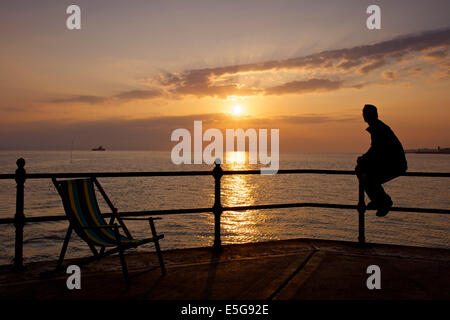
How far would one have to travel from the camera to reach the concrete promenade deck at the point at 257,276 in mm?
3477

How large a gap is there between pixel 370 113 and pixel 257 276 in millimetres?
2284

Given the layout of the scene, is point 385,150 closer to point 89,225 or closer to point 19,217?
point 89,225

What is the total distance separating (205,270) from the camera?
427cm

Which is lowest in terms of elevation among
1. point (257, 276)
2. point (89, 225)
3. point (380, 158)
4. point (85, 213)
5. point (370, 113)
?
point (257, 276)

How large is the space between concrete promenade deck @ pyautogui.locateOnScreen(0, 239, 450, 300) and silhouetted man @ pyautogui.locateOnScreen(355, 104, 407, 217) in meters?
0.83

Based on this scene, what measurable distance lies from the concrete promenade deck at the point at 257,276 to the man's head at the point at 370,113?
1.73 m

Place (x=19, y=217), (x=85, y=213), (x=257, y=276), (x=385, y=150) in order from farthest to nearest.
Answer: (x=19, y=217)
(x=385, y=150)
(x=85, y=213)
(x=257, y=276)

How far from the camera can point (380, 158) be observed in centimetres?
436

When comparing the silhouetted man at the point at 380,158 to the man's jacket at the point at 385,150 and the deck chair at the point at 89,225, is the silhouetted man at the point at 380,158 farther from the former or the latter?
the deck chair at the point at 89,225

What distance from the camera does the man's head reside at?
174 inches

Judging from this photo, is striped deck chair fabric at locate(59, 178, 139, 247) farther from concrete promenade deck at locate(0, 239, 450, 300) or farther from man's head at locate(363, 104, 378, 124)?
man's head at locate(363, 104, 378, 124)

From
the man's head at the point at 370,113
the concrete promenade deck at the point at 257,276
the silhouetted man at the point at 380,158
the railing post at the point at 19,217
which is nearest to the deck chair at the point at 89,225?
the concrete promenade deck at the point at 257,276

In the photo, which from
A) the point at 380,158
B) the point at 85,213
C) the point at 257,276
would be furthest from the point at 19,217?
the point at 380,158
